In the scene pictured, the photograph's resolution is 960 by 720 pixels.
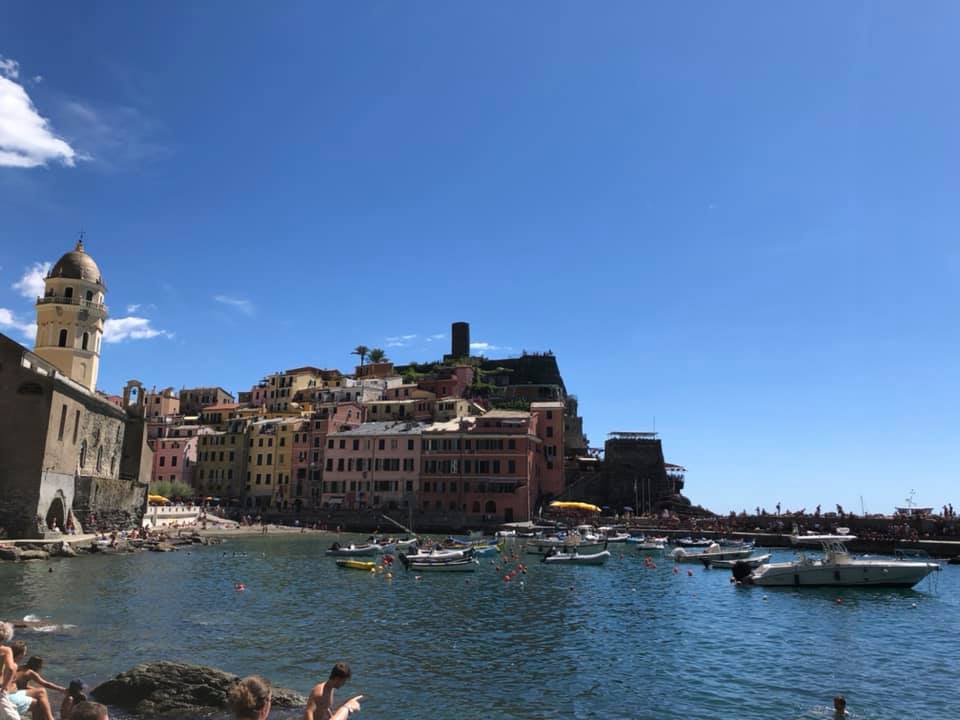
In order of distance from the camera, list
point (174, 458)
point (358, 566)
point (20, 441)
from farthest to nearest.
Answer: point (174, 458)
point (20, 441)
point (358, 566)

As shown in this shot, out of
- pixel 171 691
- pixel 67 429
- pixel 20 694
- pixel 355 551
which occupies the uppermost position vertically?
pixel 67 429

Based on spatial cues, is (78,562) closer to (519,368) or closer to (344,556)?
(344,556)

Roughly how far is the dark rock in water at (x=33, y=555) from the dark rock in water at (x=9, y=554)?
11.5 inches

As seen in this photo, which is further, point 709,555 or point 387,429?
point 387,429

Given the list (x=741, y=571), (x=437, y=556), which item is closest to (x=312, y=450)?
(x=437, y=556)

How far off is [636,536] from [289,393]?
60.9 meters

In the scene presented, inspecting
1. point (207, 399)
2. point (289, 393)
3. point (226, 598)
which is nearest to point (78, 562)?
point (226, 598)

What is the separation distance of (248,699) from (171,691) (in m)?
12.3

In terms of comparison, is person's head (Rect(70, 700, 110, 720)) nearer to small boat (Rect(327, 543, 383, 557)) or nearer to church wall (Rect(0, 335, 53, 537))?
small boat (Rect(327, 543, 383, 557))

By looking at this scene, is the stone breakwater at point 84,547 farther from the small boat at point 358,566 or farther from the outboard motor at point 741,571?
the outboard motor at point 741,571

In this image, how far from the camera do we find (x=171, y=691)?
1580cm

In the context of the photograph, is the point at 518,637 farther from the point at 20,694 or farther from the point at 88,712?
the point at 88,712

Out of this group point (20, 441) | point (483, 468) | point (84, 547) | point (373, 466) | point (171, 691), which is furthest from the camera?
point (373, 466)

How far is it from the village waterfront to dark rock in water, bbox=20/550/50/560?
1007 mm
